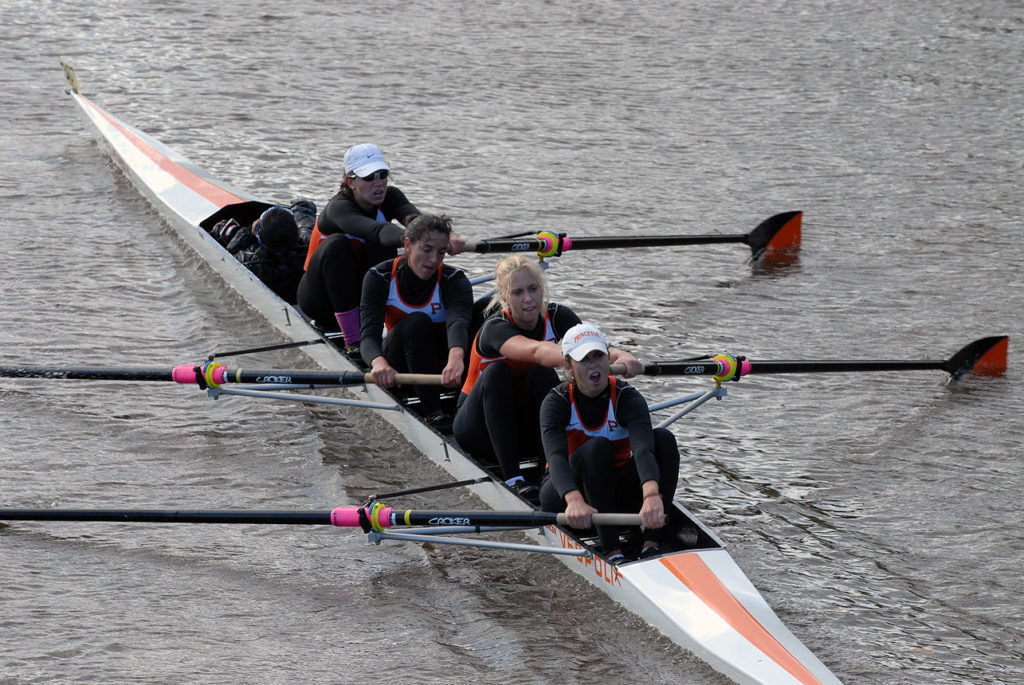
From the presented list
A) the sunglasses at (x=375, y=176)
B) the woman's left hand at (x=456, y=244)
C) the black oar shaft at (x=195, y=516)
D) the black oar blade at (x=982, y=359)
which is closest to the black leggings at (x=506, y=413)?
the black oar shaft at (x=195, y=516)

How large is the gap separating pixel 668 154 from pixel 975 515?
28.8 feet

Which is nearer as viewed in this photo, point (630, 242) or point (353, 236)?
point (353, 236)

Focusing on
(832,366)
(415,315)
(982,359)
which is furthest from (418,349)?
(982,359)

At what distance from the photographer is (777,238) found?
40.4 feet

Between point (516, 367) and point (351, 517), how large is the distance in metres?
1.36

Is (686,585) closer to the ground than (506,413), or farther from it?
closer to the ground

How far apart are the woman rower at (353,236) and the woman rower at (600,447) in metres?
2.67

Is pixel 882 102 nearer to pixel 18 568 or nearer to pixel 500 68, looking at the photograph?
pixel 500 68

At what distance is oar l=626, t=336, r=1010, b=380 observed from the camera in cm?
782

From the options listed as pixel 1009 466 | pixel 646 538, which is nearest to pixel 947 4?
pixel 1009 466

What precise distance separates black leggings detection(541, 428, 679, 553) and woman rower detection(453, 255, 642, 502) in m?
0.62

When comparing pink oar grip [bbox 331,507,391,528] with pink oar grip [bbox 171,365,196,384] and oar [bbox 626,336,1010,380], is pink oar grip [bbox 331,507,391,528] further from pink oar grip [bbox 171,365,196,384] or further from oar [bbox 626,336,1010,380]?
pink oar grip [bbox 171,365,196,384]

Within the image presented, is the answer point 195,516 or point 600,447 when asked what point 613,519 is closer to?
point 600,447

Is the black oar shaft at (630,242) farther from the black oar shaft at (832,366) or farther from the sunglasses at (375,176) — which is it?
the black oar shaft at (832,366)
